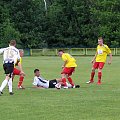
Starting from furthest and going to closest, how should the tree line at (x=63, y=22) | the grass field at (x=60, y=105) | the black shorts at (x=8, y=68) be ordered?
the tree line at (x=63, y=22) < the black shorts at (x=8, y=68) < the grass field at (x=60, y=105)

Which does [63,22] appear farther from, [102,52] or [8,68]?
[8,68]

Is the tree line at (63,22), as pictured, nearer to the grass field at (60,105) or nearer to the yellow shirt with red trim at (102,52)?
the yellow shirt with red trim at (102,52)

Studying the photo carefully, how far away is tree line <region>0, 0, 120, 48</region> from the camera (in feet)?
253

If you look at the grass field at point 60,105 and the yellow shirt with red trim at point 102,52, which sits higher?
the yellow shirt with red trim at point 102,52

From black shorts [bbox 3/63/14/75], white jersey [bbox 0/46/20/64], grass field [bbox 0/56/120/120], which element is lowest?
grass field [bbox 0/56/120/120]

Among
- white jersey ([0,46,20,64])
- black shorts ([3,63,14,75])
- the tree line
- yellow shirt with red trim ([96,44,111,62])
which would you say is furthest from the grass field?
the tree line

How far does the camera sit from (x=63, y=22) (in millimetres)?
82062

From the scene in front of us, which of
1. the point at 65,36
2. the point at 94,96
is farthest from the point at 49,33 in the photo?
the point at 94,96

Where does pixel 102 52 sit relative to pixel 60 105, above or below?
above

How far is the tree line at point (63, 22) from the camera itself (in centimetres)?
7719

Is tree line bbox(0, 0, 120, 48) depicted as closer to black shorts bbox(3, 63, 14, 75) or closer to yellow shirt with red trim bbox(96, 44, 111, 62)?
yellow shirt with red trim bbox(96, 44, 111, 62)

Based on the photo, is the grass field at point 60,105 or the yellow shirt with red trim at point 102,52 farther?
the yellow shirt with red trim at point 102,52

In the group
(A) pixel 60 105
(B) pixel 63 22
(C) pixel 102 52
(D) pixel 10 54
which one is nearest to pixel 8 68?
(D) pixel 10 54

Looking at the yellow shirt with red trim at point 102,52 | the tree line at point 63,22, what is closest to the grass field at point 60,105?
the yellow shirt with red trim at point 102,52
